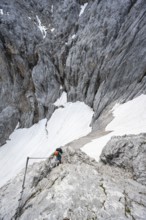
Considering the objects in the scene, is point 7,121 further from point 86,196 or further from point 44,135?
point 86,196

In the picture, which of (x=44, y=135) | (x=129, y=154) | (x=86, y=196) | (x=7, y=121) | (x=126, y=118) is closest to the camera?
(x=86, y=196)

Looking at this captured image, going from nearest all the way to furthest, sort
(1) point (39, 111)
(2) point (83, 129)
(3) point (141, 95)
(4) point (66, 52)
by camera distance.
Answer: (3) point (141, 95)
(2) point (83, 129)
(4) point (66, 52)
(1) point (39, 111)

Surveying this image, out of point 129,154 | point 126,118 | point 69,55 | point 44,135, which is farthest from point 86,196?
point 69,55

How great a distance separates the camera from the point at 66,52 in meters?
43.5

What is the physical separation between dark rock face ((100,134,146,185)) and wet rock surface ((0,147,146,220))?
40 cm

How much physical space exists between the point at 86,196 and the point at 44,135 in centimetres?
3086

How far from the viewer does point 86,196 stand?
9250 millimetres

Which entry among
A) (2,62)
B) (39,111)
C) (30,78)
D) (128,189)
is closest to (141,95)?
(128,189)

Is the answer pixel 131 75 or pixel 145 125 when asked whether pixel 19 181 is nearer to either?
pixel 145 125

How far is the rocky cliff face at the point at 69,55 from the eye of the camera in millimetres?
26703

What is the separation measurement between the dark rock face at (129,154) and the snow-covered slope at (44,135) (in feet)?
51.6

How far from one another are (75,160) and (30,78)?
43157 mm

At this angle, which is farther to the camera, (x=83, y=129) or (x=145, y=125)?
(x=83, y=129)

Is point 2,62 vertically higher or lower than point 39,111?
higher
